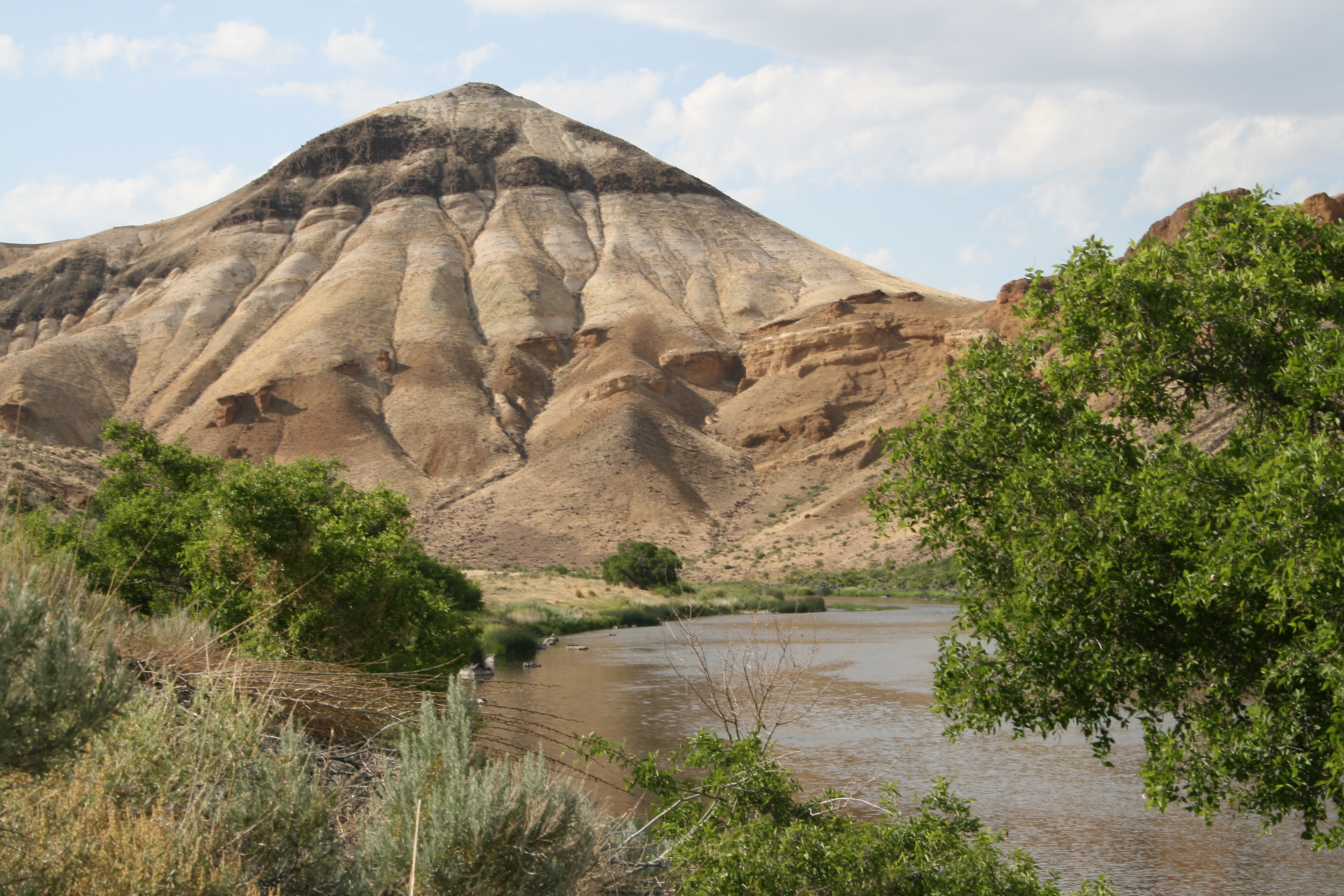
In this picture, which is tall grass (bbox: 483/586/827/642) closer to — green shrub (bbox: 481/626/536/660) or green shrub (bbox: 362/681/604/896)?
green shrub (bbox: 481/626/536/660)

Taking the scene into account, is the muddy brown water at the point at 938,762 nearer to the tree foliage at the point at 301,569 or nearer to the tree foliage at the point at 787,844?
the tree foliage at the point at 787,844

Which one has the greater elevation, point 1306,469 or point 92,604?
point 1306,469

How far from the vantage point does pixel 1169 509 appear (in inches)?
247

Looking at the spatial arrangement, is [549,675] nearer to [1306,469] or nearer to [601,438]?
[1306,469]

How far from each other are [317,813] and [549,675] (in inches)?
945

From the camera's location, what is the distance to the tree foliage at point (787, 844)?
7.48 metres

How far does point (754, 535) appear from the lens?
7044 cm

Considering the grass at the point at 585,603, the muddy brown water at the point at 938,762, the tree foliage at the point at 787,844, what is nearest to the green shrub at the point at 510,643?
the grass at the point at 585,603

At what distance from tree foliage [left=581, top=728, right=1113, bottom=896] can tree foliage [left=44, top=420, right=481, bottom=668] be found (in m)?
5.57

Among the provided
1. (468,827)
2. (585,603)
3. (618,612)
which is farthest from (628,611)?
(468,827)

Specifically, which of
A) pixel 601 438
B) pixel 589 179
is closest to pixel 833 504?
pixel 601 438

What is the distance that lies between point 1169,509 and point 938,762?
14214mm

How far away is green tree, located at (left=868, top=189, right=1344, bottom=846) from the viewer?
19.4 ft

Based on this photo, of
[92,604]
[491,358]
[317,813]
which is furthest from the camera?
[491,358]
